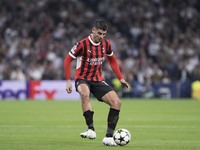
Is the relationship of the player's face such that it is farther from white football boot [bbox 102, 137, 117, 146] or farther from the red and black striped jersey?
white football boot [bbox 102, 137, 117, 146]

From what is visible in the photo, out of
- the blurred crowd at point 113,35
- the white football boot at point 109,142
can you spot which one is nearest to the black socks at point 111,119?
the white football boot at point 109,142

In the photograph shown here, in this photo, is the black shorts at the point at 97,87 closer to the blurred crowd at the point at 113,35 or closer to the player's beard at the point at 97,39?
the player's beard at the point at 97,39

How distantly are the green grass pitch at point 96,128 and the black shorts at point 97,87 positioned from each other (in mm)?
877

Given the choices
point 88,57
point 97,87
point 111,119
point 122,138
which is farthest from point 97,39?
point 122,138

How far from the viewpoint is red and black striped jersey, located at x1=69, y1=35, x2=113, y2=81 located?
12055 millimetres

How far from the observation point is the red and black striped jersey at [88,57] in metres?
12.1

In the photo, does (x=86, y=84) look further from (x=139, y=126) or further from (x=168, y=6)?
(x=168, y=6)

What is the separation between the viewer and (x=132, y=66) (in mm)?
32125

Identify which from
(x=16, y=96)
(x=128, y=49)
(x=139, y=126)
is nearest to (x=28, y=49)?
(x=16, y=96)

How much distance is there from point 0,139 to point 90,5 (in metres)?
24.1

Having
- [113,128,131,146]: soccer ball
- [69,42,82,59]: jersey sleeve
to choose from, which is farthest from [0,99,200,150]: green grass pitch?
[69,42,82,59]: jersey sleeve

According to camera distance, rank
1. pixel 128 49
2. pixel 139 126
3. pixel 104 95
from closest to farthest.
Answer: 1. pixel 104 95
2. pixel 139 126
3. pixel 128 49

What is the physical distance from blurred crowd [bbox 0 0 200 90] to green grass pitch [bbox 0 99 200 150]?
948 cm

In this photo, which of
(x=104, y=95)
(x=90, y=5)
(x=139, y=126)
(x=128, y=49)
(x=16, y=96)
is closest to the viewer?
(x=104, y=95)
